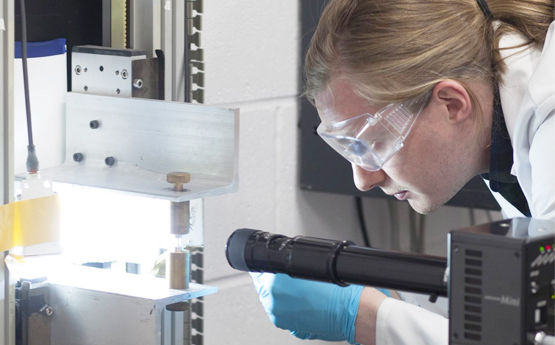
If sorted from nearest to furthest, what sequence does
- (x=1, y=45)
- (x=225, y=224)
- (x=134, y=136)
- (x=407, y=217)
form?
(x=1, y=45) < (x=134, y=136) < (x=225, y=224) < (x=407, y=217)

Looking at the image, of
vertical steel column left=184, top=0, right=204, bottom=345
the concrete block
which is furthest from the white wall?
vertical steel column left=184, top=0, right=204, bottom=345

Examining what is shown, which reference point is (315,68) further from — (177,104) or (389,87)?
(177,104)

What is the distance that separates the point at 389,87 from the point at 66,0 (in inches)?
21.5

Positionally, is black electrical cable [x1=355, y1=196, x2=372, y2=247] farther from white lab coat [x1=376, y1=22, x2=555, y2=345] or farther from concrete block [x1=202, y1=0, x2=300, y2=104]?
white lab coat [x1=376, y1=22, x2=555, y2=345]

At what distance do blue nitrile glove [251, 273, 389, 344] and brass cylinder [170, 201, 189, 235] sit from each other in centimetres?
27

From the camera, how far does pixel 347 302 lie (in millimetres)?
1309

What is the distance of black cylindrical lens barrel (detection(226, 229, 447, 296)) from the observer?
2.33ft

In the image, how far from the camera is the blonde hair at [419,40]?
1.11m

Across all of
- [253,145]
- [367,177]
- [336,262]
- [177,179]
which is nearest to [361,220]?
[253,145]

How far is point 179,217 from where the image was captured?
1035 mm

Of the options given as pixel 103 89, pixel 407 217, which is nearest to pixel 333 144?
pixel 103 89

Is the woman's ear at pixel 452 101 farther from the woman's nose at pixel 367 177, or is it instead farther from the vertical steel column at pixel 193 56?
the vertical steel column at pixel 193 56

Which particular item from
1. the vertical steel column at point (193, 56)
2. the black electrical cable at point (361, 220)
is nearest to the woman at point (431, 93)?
the vertical steel column at point (193, 56)

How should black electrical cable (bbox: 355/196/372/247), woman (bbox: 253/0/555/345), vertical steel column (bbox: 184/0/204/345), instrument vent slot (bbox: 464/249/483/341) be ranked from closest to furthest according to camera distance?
instrument vent slot (bbox: 464/249/483/341) → woman (bbox: 253/0/555/345) → vertical steel column (bbox: 184/0/204/345) → black electrical cable (bbox: 355/196/372/247)
